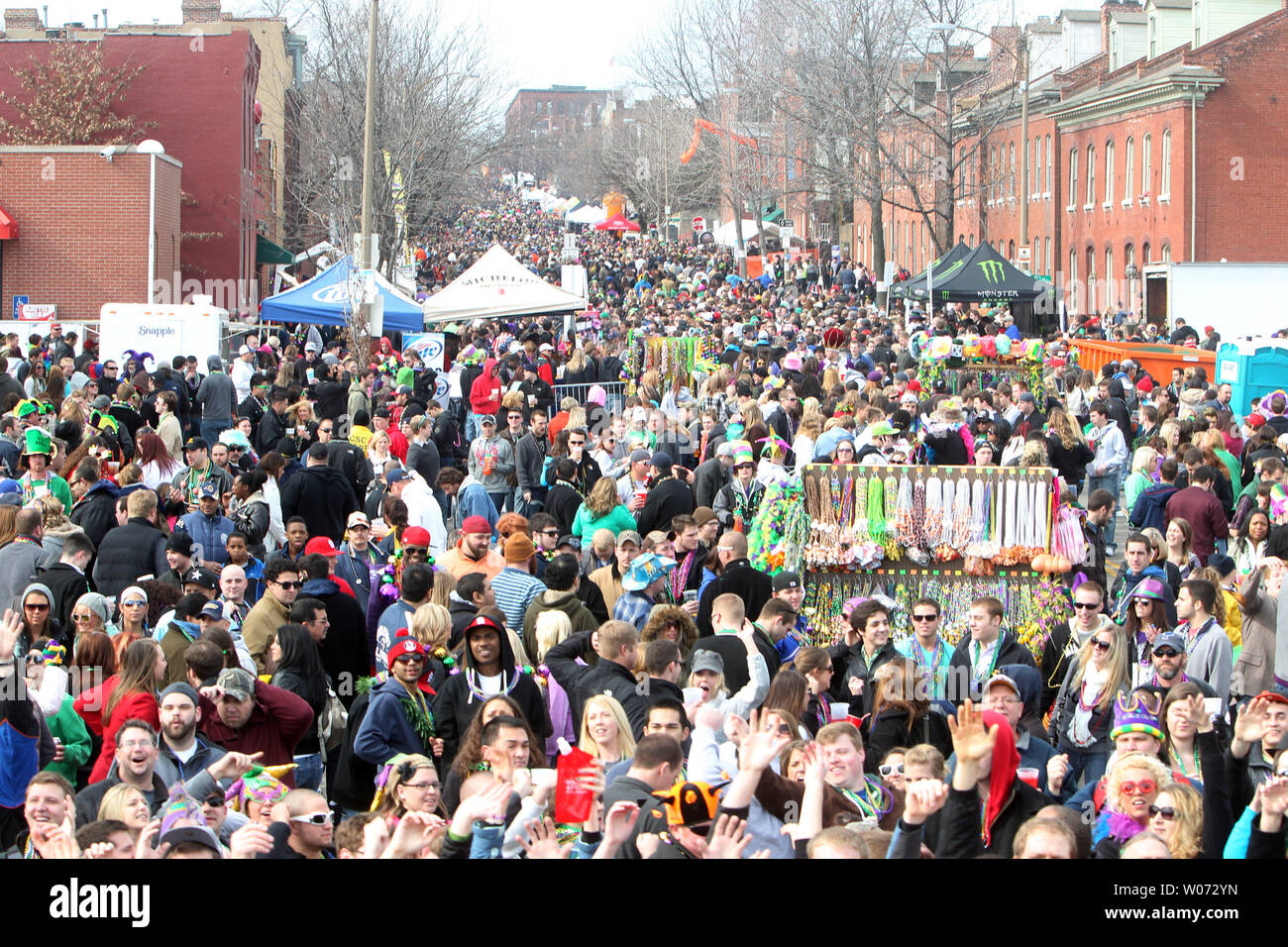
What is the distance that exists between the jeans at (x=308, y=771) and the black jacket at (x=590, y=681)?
1.21 metres

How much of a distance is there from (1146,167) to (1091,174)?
4.19 metres

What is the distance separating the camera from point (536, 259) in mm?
65750

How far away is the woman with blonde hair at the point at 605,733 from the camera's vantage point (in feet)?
20.5

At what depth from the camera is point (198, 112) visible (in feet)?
124

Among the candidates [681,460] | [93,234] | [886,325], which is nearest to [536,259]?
[93,234]

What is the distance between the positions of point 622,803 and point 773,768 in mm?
1240

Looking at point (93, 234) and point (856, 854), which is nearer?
point (856, 854)

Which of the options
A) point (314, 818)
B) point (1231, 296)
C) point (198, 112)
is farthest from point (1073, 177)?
point (314, 818)

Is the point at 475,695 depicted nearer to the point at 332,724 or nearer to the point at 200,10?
the point at 332,724

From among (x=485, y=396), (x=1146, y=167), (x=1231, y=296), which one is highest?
(x=1146, y=167)

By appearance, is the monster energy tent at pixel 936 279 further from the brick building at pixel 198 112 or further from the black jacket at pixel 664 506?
the black jacket at pixel 664 506

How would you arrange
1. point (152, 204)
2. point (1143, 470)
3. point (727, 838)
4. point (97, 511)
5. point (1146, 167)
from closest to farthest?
point (727, 838)
point (97, 511)
point (1143, 470)
point (152, 204)
point (1146, 167)

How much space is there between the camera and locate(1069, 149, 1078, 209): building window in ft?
165
